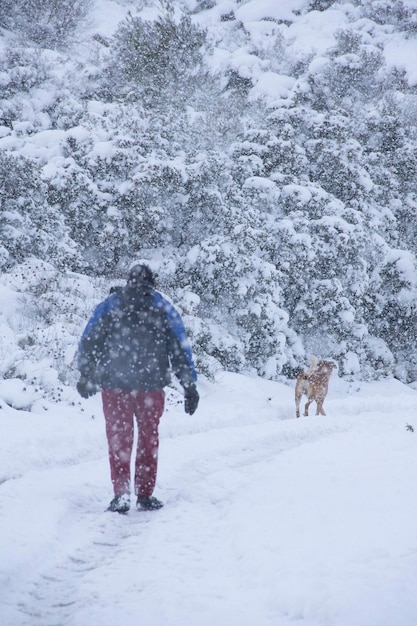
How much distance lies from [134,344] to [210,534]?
1.60 metres

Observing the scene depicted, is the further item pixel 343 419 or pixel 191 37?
pixel 191 37

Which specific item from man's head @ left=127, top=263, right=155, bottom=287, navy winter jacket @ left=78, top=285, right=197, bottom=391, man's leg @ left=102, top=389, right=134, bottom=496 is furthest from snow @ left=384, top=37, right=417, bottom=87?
man's leg @ left=102, top=389, right=134, bottom=496

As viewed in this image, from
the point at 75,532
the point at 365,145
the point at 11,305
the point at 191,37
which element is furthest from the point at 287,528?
the point at 191,37

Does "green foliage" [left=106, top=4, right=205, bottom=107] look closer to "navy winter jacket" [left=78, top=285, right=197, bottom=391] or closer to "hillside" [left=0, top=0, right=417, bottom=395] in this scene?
"hillside" [left=0, top=0, right=417, bottom=395]

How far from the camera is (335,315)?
16.3m

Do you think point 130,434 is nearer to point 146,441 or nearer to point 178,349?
point 146,441

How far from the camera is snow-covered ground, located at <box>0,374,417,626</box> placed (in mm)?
2408

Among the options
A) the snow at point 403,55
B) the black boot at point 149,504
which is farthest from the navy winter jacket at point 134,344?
the snow at point 403,55

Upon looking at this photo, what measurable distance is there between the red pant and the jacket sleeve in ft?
0.84

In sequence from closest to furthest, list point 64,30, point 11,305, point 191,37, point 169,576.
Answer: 1. point 169,576
2. point 11,305
3. point 191,37
4. point 64,30

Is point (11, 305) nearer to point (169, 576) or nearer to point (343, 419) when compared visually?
point (343, 419)

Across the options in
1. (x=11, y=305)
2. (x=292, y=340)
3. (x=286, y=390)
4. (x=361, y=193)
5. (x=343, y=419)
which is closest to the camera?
(x=343, y=419)

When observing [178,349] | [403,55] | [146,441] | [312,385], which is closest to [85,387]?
[146,441]

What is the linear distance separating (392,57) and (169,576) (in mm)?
34399
